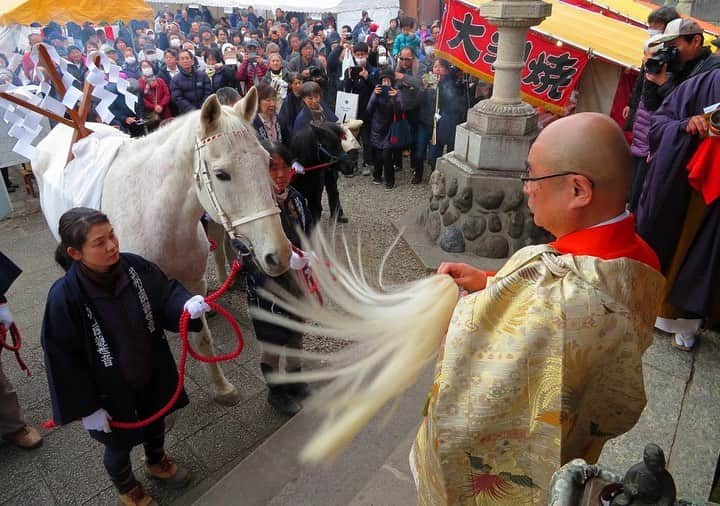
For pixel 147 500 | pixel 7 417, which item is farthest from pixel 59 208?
pixel 147 500

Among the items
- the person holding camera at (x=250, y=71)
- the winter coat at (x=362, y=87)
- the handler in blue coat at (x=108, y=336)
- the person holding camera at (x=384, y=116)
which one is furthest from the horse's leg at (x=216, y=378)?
the person holding camera at (x=250, y=71)

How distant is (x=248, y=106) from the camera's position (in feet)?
8.86

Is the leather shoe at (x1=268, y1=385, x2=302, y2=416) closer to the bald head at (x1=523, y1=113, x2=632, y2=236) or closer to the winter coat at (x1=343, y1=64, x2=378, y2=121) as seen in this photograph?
the bald head at (x1=523, y1=113, x2=632, y2=236)

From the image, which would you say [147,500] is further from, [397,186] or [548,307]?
[397,186]

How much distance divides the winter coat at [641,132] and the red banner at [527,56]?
5.56ft

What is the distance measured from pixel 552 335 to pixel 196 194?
2.11 metres

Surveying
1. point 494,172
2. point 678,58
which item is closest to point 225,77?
point 494,172

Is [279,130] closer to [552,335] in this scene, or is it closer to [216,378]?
[216,378]

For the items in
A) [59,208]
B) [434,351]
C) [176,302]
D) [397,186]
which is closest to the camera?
[434,351]

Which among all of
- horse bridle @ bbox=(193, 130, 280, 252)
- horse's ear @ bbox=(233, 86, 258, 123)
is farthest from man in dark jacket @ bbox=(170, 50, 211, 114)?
horse bridle @ bbox=(193, 130, 280, 252)

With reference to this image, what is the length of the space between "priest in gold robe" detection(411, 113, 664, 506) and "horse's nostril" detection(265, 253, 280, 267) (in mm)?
1210

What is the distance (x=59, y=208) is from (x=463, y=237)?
3.82 metres

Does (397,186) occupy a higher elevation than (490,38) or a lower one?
lower

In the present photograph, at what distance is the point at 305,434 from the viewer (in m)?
3.02
